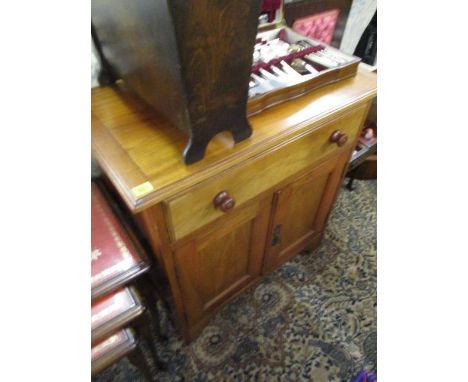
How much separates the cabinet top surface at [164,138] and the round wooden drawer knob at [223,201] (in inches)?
3.2

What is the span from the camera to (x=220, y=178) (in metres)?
0.64

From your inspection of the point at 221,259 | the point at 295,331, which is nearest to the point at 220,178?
the point at 221,259

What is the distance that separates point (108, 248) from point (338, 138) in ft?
2.29

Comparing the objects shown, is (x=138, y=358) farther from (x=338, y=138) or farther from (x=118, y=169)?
(x=338, y=138)

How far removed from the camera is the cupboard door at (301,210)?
0.93m

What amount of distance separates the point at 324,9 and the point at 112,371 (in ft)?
5.26

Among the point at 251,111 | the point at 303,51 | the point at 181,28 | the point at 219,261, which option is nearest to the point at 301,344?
the point at 219,261

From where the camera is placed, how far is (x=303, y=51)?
33.9 inches

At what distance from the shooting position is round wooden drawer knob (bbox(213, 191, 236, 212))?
2.20 ft

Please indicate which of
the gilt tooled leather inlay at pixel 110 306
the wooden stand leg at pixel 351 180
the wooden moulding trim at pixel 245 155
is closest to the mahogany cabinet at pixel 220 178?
the wooden moulding trim at pixel 245 155

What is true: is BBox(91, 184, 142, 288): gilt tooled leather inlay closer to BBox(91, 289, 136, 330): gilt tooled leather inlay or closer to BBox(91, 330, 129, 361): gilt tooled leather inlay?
BBox(91, 289, 136, 330): gilt tooled leather inlay

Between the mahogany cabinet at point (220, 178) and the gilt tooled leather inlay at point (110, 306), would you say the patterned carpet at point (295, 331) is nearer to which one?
the mahogany cabinet at point (220, 178)

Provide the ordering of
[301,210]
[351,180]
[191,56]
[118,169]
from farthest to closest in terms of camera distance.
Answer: [351,180] → [301,210] → [118,169] → [191,56]

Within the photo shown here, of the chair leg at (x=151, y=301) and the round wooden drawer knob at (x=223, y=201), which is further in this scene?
the chair leg at (x=151, y=301)
